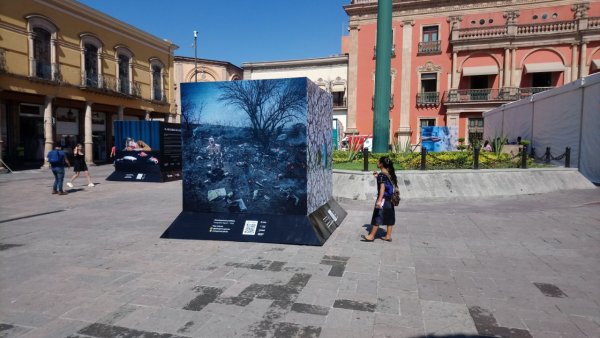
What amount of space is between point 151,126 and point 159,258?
12.5 metres

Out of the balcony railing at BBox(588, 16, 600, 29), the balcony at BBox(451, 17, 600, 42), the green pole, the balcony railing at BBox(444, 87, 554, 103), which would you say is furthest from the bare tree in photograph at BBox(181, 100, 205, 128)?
the balcony railing at BBox(588, 16, 600, 29)

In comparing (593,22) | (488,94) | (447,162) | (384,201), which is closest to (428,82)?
(488,94)

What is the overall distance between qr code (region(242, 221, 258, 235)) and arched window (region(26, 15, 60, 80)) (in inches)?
840

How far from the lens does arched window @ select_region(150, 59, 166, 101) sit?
31.6 metres

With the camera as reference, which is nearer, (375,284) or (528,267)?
(375,284)

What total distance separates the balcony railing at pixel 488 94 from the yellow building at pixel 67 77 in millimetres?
24873

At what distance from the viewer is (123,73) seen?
28.5 m

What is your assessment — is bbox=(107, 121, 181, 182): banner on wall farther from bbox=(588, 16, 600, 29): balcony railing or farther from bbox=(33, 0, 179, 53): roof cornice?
bbox=(588, 16, 600, 29): balcony railing

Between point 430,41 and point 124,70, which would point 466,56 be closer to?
point 430,41

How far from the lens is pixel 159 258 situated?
5.37 meters

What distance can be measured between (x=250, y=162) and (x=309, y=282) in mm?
2562

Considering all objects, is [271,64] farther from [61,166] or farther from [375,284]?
[375,284]

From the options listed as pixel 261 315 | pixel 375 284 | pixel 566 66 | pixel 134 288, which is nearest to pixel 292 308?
pixel 261 315

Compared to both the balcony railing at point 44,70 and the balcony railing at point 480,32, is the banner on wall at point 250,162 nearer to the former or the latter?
the balcony railing at point 44,70
